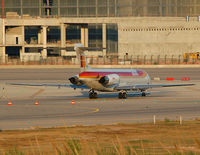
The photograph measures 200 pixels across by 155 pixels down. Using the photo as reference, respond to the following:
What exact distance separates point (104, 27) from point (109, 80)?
91.2 meters

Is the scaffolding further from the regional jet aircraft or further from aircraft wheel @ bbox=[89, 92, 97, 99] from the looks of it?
aircraft wheel @ bbox=[89, 92, 97, 99]

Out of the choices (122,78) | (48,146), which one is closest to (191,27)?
(122,78)

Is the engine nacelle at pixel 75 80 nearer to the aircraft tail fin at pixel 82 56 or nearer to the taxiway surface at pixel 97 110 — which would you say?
the taxiway surface at pixel 97 110

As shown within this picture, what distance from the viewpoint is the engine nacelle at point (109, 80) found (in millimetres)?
51469

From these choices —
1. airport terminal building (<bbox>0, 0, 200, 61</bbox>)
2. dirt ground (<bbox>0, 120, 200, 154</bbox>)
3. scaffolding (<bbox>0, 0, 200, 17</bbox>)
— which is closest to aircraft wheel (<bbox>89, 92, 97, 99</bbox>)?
dirt ground (<bbox>0, 120, 200, 154</bbox>)

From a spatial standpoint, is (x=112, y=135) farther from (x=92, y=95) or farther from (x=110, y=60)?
(x=110, y=60)

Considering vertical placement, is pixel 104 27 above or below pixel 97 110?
above

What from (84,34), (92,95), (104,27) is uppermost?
(104,27)

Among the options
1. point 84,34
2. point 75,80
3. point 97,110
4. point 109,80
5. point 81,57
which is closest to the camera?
point 97,110

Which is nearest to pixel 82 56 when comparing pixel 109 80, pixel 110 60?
pixel 109 80

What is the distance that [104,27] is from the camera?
142 meters

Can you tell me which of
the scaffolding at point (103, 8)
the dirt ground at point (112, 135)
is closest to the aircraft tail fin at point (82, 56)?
the dirt ground at point (112, 135)

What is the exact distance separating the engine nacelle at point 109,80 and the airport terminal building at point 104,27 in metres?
73.2

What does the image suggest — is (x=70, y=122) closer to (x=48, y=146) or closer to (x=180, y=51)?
(x=48, y=146)
